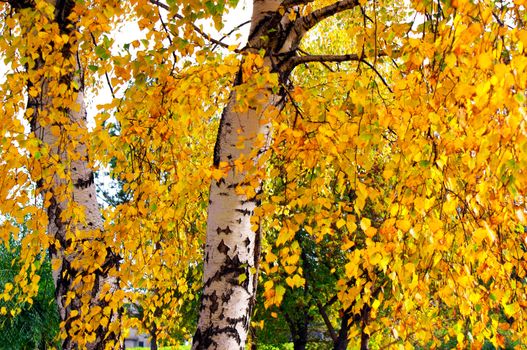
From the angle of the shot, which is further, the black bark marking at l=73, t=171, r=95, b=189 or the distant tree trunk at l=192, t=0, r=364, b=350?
the black bark marking at l=73, t=171, r=95, b=189

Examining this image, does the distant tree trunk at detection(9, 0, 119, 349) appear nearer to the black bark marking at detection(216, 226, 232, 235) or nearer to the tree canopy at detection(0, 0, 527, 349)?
the tree canopy at detection(0, 0, 527, 349)

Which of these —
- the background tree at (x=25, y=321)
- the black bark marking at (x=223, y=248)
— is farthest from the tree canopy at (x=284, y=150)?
the background tree at (x=25, y=321)

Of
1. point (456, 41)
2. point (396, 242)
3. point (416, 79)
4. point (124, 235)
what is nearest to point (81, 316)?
point (124, 235)

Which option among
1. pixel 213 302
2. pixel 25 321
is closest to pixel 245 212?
pixel 213 302

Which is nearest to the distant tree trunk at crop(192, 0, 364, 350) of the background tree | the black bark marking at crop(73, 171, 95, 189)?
the black bark marking at crop(73, 171, 95, 189)

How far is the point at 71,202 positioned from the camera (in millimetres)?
4891

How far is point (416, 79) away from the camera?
3521mm

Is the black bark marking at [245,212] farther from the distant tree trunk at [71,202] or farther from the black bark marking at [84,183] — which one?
the black bark marking at [84,183]

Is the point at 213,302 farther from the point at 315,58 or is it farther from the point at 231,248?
the point at 315,58

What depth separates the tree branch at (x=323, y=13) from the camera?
14.7 ft

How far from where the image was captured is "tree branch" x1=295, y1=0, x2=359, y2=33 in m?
4.48

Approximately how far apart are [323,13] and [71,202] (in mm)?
2436

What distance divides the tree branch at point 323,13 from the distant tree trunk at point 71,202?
70.2 inches

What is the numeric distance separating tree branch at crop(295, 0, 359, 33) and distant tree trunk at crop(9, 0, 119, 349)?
1.78 m
